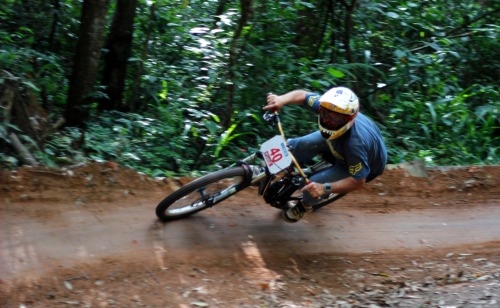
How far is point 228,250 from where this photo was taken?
559cm

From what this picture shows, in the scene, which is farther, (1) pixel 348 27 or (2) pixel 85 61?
(1) pixel 348 27

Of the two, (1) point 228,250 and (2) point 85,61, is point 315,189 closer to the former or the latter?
(1) point 228,250

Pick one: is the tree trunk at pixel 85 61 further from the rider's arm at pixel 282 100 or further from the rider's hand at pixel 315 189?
the rider's hand at pixel 315 189

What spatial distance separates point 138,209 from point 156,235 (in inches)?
21.1

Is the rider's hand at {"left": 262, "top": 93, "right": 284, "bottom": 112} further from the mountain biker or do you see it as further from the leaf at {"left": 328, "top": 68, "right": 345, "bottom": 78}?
the leaf at {"left": 328, "top": 68, "right": 345, "bottom": 78}

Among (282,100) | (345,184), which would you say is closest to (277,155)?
(282,100)

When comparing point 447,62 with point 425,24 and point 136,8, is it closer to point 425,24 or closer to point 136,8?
point 425,24

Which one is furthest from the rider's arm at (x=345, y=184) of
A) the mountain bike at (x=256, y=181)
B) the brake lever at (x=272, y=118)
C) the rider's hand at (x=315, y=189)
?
the brake lever at (x=272, y=118)

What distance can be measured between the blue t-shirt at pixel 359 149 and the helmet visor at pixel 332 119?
191 mm

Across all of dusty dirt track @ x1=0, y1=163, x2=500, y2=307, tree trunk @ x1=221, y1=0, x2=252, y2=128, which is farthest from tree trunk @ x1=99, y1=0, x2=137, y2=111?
dusty dirt track @ x1=0, y1=163, x2=500, y2=307

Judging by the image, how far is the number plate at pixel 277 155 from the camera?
527 cm

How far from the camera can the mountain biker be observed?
199 inches

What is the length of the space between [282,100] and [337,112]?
2.38ft

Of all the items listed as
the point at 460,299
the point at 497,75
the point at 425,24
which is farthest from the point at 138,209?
the point at 497,75
